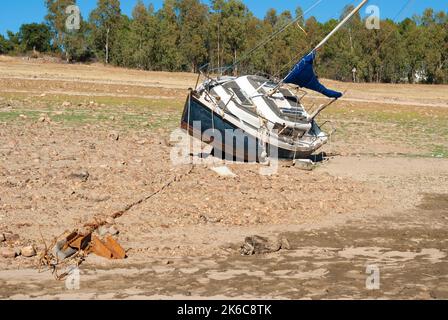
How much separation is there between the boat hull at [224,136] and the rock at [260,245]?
6.57m

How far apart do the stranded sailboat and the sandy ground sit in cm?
65

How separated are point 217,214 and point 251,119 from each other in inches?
207

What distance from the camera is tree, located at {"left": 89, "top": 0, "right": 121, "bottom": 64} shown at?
78.8 meters

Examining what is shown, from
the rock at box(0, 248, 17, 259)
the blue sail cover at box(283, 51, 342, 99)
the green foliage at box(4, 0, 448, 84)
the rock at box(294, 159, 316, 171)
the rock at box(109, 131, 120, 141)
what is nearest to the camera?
the rock at box(0, 248, 17, 259)

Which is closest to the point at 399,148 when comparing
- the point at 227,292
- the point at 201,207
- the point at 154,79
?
the point at 201,207

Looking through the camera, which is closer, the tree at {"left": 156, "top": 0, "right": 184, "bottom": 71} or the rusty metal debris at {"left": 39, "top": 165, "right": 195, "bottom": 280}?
the rusty metal debris at {"left": 39, "top": 165, "right": 195, "bottom": 280}

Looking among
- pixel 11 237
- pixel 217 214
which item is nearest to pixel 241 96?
pixel 217 214

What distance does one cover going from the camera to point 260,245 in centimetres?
1089

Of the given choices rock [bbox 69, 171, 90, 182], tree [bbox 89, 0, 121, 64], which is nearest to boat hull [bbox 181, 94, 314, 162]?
rock [bbox 69, 171, 90, 182]

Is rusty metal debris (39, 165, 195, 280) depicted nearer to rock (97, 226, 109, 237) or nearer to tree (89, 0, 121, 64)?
rock (97, 226, 109, 237)

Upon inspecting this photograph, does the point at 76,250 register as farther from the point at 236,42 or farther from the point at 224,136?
the point at 236,42

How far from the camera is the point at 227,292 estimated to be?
898cm

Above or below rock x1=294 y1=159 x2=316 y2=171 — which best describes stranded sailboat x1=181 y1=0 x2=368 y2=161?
above
